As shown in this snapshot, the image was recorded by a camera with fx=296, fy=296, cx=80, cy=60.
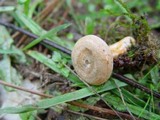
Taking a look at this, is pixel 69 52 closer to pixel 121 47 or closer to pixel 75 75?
pixel 75 75

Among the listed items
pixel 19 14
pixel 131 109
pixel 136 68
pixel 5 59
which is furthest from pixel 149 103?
pixel 19 14

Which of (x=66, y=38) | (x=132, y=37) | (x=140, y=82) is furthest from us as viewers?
(x=66, y=38)

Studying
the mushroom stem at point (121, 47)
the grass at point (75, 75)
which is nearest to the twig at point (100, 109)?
the grass at point (75, 75)

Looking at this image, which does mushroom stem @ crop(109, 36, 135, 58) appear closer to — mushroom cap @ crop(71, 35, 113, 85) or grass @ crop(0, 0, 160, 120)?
grass @ crop(0, 0, 160, 120)

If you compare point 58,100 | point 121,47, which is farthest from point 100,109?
point 121,47

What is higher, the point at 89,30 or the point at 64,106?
the point at 89,30

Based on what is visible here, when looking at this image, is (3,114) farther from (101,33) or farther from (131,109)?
(101,33)

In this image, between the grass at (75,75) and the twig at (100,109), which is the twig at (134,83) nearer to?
the grass at (75,75)

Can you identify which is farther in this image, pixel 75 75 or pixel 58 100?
pixel 75 75
